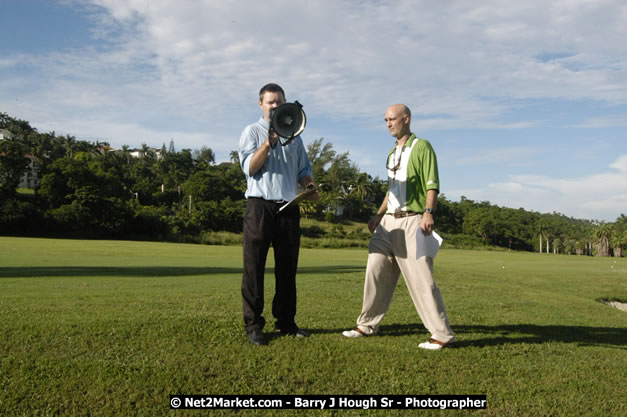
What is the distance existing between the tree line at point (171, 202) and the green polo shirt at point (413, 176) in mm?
33621

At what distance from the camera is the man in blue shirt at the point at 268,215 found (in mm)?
5328

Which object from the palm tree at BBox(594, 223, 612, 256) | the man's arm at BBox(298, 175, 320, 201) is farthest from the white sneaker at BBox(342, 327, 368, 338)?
the palm tree at BBox(594, 223, 612, 256)

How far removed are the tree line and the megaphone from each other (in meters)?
34.1

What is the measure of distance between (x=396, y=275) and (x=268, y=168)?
2096 millimetres

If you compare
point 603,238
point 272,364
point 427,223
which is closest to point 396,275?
point 427,223

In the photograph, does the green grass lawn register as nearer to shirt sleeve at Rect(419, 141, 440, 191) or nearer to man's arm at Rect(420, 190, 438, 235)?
man's arm at Rect(420, 190, 438, 235)

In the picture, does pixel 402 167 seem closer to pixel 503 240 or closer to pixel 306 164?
pixel 306 164

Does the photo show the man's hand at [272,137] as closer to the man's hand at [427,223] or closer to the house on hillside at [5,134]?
the man's hand at [427,223]

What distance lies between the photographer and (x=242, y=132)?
5578mm

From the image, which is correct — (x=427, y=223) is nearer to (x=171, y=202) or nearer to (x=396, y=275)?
(x=396, y=275)

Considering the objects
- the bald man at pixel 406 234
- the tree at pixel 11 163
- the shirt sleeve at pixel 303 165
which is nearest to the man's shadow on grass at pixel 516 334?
the bald man at pixel 406 234

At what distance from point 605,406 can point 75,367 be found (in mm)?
4475

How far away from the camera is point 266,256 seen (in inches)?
205

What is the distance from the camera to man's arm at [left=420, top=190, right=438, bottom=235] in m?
5.37
